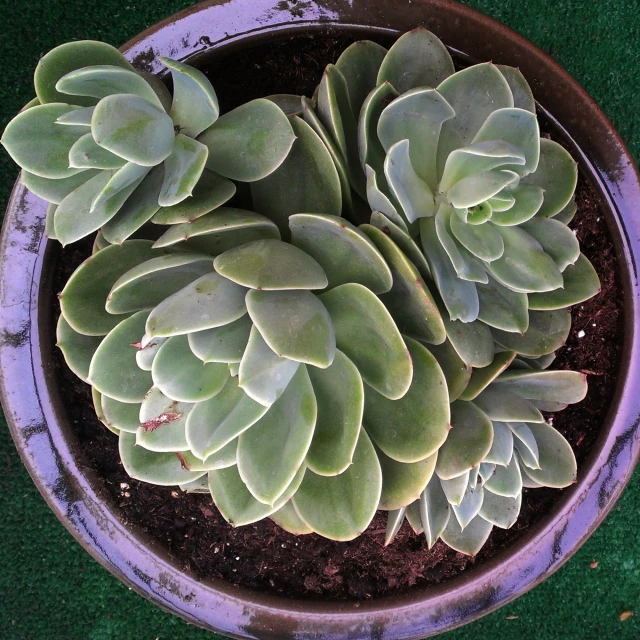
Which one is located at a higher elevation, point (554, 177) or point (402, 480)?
point (554, 177)

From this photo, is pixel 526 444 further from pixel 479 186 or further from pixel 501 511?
pixel 479 186

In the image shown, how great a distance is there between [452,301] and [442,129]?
0.76ft

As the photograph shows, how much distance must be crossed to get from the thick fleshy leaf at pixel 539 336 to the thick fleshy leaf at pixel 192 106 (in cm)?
45

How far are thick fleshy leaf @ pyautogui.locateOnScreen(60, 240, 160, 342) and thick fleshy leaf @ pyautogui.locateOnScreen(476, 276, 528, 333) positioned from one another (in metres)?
0.40

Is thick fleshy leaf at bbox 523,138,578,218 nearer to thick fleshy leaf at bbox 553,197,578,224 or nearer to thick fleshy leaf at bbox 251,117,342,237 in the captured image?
thick fleshy leaf at bbox 553,197,578,224

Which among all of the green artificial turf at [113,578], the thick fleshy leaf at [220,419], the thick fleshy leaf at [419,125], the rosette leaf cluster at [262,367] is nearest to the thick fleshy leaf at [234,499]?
the rosette leaf cluster at [262,367]

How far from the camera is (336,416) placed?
0.71 meters

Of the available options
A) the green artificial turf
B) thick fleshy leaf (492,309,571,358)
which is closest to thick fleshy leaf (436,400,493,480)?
thick fleshy leaf (492,309,571,358)

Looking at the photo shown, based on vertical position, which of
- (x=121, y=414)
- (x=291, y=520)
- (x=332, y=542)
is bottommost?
(x=332, y=542)

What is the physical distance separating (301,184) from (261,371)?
0.23 m

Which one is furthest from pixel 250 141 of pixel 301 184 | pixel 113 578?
pixel 113 578

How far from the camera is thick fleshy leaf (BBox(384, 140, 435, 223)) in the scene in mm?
649

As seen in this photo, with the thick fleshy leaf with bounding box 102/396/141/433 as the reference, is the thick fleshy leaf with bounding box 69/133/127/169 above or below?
above

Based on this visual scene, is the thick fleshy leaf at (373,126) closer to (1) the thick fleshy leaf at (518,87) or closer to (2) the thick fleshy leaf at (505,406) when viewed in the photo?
(1) the thick fleshy leaf at (518,87)
